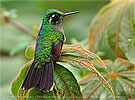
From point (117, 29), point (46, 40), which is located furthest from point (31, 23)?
point (46, 40)

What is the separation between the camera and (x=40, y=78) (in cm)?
86

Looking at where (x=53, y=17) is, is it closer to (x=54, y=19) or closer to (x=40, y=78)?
(x=54, y=19)

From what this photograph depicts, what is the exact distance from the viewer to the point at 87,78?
115cm

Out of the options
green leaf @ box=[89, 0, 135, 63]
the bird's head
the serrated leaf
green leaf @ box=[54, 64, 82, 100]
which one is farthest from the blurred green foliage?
green leaf @ box=[54, 64, 82, 100]

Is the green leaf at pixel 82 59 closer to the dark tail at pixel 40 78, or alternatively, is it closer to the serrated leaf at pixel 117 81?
the dark tail at pixel 40 78

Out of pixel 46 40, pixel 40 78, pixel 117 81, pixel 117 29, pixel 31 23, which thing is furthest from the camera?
pixel 31 23

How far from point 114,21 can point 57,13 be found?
0.39m

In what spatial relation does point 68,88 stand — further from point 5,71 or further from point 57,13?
point 5,71

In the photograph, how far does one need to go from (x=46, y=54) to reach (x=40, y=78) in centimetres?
12

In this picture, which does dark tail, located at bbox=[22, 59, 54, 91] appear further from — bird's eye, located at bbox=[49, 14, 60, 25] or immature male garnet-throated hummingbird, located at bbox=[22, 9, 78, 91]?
bird's eye, located at bbox=[49, 14, 60, 25]

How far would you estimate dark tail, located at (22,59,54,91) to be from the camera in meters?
0.83

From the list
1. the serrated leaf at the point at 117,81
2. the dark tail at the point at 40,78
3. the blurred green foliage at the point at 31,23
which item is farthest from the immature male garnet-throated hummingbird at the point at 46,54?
the blurred green foliage at the point at 31,23

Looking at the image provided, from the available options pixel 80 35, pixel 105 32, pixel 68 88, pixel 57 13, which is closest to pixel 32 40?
pixel 105 32

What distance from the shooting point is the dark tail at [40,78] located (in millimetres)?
833
